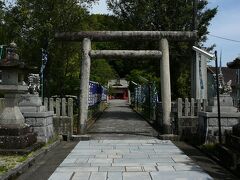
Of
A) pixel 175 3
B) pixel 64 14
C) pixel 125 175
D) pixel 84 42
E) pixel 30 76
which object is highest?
pixel 175 3

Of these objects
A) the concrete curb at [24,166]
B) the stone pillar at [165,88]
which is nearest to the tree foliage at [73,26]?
the stone pillar at [165,88]

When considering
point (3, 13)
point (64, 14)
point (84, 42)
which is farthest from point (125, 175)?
point (3, 13)

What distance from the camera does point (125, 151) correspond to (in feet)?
42.7

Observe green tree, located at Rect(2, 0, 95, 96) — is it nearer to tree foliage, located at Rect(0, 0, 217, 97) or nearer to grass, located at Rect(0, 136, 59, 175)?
tree foliage, located at Rect(0, 0, 217, 97)

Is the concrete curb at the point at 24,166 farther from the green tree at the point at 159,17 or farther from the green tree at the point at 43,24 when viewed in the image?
the green tree at the point at 159,17

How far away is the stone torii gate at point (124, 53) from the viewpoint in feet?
54.9

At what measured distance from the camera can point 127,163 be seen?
10812 millimetres

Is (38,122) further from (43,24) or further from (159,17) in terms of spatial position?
(159,17)

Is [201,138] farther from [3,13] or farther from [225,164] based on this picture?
[3,13]

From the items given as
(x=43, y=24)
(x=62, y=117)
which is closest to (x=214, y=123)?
(x=62, y=117)

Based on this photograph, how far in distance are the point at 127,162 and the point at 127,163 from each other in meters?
0.16

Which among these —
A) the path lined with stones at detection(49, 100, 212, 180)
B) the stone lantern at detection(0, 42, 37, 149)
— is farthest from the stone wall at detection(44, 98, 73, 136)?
the stone lantern at detection(0, 42, 37, 149)

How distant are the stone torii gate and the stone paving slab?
2.14m

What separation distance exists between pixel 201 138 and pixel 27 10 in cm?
1136
